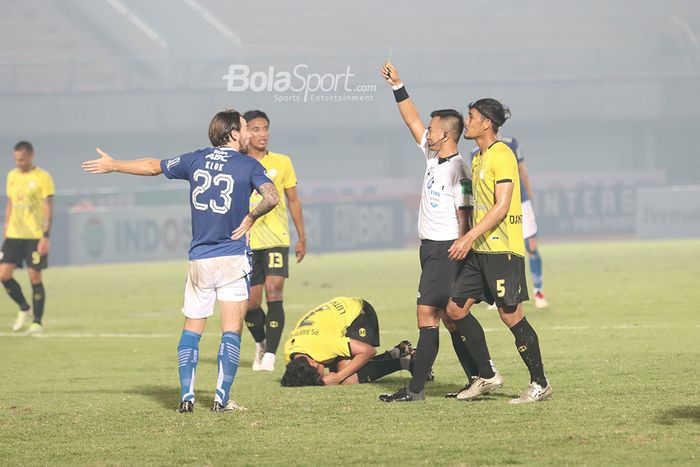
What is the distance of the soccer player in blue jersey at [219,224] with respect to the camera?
745cm

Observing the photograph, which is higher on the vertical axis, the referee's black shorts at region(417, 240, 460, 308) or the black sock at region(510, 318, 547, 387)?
the referee's black shorts at region(417, 240, 460, 308)

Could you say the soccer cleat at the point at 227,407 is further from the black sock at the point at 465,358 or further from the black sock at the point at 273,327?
the black sock at the point at 273,327

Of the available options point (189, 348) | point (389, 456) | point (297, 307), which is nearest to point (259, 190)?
point (189, 348)

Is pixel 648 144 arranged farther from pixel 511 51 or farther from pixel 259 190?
pixel 259 190

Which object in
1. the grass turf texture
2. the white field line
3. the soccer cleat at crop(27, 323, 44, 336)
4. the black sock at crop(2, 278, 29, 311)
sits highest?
the black sock at crop(2, 278, 29, 311)

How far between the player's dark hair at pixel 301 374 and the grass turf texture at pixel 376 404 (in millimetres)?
135

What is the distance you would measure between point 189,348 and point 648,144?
4072 centimetres

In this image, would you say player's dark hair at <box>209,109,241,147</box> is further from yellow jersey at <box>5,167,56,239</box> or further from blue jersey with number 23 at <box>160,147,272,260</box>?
yellow jersey at <box>5,167,56,239</box>

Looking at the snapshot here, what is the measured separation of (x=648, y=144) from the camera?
4622 centimetres

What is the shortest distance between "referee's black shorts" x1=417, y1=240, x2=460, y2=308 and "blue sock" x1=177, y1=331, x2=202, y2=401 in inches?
57.7

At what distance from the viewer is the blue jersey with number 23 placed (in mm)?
7449

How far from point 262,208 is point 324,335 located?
71.3 inches

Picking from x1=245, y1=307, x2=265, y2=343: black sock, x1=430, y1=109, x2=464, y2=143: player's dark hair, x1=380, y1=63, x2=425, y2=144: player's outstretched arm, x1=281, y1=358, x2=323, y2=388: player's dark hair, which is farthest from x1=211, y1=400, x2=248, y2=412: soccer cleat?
x1=245, y1=307, x2=265, y2=343: black sock

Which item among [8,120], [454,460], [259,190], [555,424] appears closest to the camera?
[454,460]
